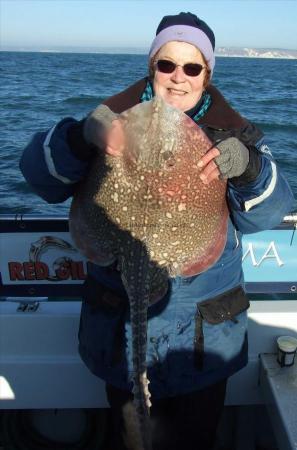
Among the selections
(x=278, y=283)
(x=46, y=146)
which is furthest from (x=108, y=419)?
(x=46, y=146)

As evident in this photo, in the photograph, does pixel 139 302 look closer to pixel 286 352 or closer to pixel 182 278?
pixel 182 278

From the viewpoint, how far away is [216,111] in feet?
7.36

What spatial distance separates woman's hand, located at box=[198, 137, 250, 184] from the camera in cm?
186

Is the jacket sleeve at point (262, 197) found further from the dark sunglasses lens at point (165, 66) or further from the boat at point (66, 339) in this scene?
the boat at point (66, 339)

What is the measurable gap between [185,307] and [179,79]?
1.05 meters

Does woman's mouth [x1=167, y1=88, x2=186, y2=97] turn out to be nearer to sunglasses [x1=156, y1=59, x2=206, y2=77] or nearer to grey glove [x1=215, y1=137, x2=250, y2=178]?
sunglasses [x1=156, y1=59, x2=206, y2=77]

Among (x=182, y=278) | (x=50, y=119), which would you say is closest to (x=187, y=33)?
(x=182, y=278)

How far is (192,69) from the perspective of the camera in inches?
84.5

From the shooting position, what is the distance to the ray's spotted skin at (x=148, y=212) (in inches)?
74.5

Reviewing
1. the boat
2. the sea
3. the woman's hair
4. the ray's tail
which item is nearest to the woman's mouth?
the woman's hair

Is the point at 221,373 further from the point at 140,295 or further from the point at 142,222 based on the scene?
the point at 142,222

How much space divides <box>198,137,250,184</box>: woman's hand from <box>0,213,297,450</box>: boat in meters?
1.55

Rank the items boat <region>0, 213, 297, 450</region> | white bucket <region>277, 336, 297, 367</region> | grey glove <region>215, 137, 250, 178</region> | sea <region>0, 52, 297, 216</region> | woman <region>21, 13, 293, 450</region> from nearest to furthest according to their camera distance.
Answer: grey glove <region>215, 137, 250, 178</region>
woman <region>21, 13, 293, 450</region>
white bucket <region>277, 336, 297, 367</region>
boat <region>0, 213, 297, 450</region>
sea <region>0, 52, 297, 216</region>

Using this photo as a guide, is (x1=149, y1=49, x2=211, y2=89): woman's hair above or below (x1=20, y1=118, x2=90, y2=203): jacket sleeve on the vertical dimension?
above
